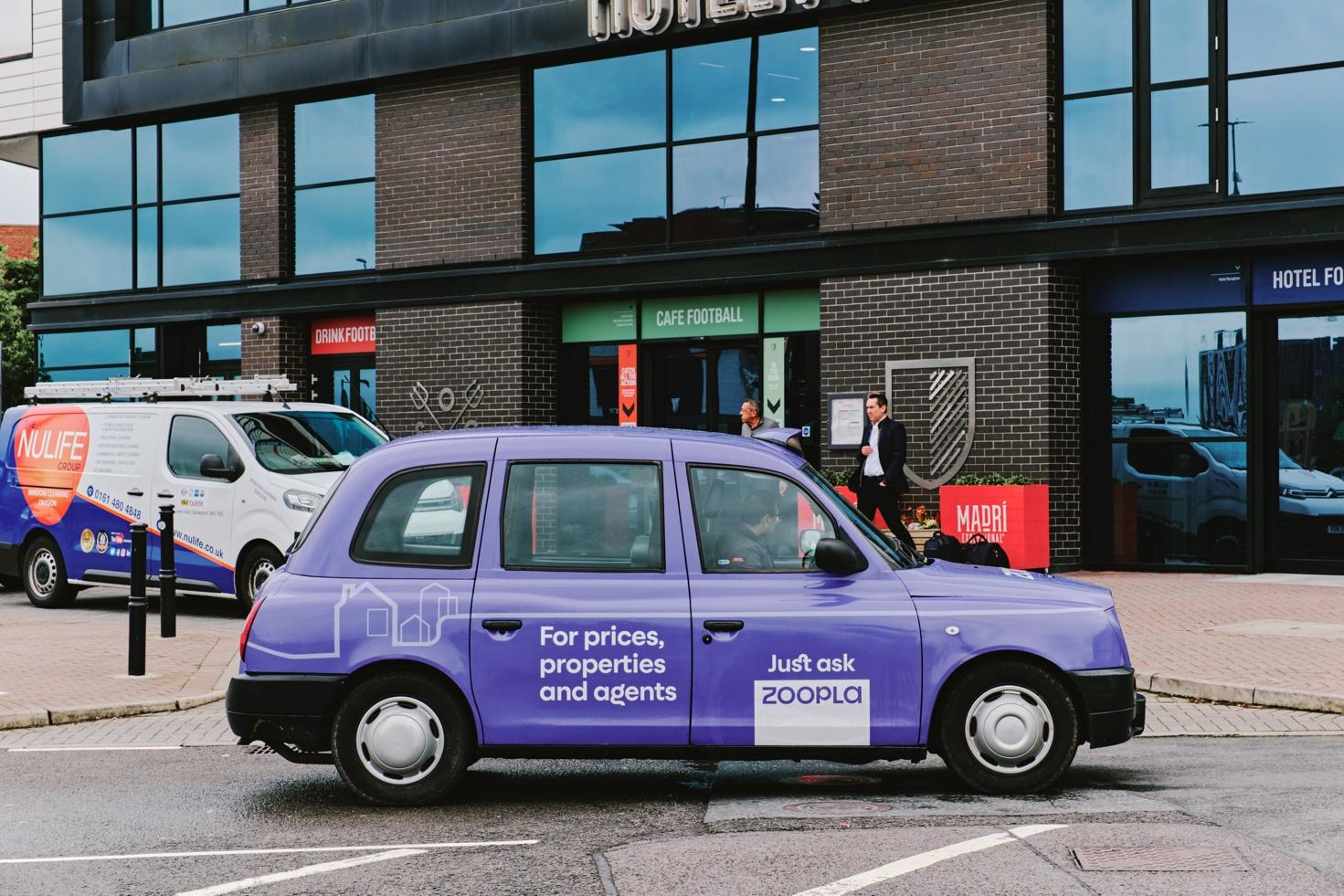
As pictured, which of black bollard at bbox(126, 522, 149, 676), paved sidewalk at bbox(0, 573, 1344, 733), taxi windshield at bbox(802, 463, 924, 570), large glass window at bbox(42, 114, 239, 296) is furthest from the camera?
large glass window at bbox(42, 114, 239, 296)

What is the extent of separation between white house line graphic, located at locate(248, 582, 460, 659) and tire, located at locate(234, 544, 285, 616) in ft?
25.2

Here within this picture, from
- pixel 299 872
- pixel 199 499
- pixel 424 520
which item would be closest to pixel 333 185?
pixel 199 499

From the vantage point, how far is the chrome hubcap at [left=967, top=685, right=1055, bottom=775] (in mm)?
7039

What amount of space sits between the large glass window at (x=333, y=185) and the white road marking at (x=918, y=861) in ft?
58.3

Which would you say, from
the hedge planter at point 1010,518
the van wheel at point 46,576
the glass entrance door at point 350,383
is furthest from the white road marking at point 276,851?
the glass entrance door at point 350,383

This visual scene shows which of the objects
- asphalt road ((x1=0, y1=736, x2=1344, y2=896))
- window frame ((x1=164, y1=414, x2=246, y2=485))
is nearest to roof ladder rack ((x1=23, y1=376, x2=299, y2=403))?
window frame ((x1=164, y1=414, x2=246, y2=485))

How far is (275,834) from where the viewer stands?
661 centimetres

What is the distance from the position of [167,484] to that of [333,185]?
8908 mm

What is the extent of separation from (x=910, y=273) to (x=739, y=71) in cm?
350

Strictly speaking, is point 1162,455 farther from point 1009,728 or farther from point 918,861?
point 918,861

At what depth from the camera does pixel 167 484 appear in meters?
15.2

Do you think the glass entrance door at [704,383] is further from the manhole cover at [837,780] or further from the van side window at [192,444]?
the manhole cover at [837,780]

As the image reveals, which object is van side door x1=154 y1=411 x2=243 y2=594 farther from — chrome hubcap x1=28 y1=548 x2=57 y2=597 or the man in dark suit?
the man in dark suit

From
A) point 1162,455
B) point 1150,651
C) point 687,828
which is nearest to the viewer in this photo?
point 687,828
